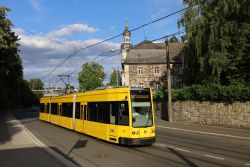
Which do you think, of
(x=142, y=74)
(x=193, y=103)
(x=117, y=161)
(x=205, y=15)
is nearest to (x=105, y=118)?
(x=117, y=161)

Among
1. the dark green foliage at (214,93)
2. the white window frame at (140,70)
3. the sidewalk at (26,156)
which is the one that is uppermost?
the white window frame at (140,70)

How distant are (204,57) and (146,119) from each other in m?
19.7

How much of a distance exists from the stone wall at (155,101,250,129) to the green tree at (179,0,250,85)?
112 inches

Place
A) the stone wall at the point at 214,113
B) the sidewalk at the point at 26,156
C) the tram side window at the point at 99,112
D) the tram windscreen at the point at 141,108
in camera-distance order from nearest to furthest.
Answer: the sidewalk at the point at 26,156 < the tram windscreen at the point at 141,108 < the tram side window at the point at 99,112 < the stone wall at the point at 214,113

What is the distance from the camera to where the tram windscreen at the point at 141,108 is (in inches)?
655

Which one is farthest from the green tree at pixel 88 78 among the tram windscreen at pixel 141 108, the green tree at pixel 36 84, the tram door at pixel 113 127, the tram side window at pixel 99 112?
the tram windscreen at pixel 141 108

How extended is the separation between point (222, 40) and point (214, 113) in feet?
20.7

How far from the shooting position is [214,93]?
31609 millimetres

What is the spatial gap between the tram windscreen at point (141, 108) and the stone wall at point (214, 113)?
44.9 ft

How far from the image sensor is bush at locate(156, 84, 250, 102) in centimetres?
2886

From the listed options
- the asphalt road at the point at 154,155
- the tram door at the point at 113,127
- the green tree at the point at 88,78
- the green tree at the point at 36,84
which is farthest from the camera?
the green tree at the point at 36,84

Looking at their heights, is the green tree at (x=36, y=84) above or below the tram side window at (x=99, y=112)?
above

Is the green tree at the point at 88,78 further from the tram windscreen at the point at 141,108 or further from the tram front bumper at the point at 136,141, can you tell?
the tram front bumper at the point at 136,141

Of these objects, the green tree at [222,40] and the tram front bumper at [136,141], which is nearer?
the tram front bumper at [136,141]
